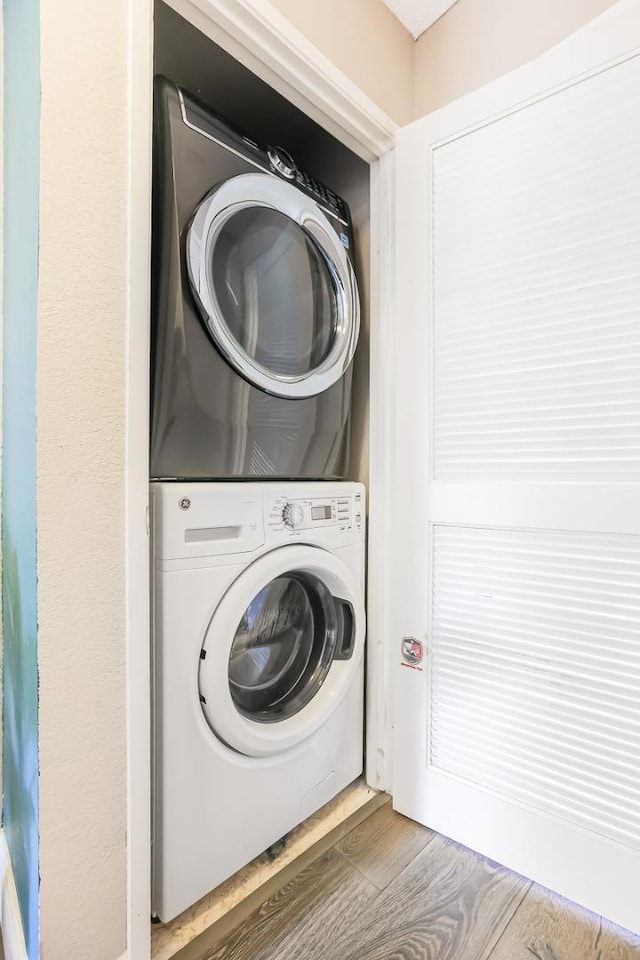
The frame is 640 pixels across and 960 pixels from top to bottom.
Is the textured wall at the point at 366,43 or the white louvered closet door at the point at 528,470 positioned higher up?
the textured wall at the point at 366,43

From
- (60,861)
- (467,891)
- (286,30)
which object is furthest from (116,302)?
(467,891)

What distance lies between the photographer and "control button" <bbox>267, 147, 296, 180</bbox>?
119 cm

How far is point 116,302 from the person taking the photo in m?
0.83

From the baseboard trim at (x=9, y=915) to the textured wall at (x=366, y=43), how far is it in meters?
1.89

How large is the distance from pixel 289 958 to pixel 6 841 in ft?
2.19

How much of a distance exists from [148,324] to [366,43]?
1002 millimetres

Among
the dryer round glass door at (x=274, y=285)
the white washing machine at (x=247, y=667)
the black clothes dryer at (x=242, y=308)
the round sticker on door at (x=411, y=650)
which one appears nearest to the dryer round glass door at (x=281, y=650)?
the white washing machine at (x=247, y=667)

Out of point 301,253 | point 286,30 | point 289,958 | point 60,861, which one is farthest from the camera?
point 301,253

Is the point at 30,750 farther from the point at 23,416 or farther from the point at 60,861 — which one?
the point at 23,416

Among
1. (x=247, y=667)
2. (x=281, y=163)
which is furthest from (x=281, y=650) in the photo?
(x=281, y=163)

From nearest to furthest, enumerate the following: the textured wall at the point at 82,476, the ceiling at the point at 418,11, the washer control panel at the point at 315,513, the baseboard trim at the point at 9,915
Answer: the textured wall at the point at 82,476 < the baseboard trim at the point at 9,915 < the washer control panel at the point at 315,513 < the ceiling at the point at 418,11

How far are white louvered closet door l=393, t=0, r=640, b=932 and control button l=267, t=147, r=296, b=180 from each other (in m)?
0.31

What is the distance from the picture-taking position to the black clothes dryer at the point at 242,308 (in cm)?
97

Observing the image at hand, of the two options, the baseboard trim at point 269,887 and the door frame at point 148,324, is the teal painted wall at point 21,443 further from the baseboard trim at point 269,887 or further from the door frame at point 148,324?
the baseboard trim at point 269,887
